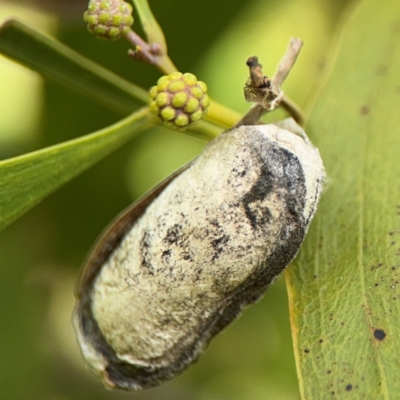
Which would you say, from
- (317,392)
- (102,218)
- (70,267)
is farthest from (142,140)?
(317,392)

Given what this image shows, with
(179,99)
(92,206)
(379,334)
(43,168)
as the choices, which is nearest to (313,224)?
(379,334)

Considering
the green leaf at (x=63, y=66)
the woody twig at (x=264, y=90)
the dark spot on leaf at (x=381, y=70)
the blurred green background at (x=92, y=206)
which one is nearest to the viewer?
the woody twig at (x=264, y=90)

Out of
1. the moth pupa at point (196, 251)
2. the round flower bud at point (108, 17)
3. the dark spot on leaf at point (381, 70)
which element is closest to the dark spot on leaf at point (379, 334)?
the moth pupa at point (196, 251)

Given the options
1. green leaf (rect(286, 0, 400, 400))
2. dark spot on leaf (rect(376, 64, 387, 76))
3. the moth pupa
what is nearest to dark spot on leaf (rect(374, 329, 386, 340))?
green leaf (rect(286, 0, 400, 400))

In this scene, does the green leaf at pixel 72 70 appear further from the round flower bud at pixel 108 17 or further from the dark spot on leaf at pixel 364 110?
the dark spot on leaf at pixel 364 110

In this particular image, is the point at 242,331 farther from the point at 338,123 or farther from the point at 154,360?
the point at 338,123

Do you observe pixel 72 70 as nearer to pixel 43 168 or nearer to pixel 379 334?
pixel 43 168

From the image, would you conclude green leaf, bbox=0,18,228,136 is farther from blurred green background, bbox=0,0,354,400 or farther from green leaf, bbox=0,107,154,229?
blurred green background, bbox=0,0,354,400
